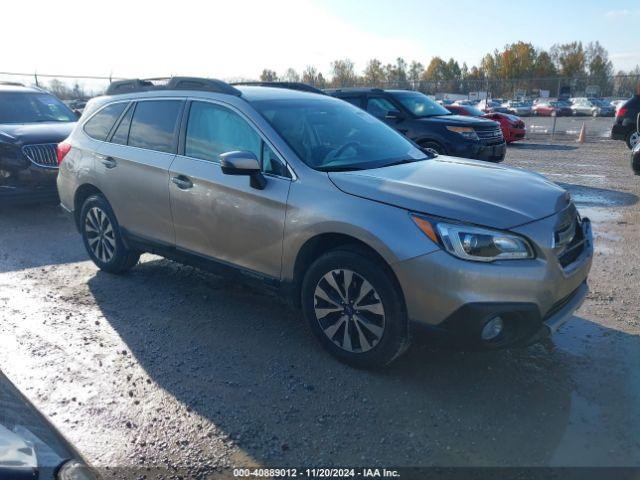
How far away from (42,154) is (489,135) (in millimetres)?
7684

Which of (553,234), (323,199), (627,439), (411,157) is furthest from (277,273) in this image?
(627,439)

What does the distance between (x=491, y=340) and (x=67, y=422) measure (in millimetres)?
2472

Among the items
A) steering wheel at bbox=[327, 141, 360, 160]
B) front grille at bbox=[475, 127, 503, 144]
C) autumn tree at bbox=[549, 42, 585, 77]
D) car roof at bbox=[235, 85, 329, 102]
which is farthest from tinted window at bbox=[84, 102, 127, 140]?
autumn tree at bbox=[549, 42, 585, 77]

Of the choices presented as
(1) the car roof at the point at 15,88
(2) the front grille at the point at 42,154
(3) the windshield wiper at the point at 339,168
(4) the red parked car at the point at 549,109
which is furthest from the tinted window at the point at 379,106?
(4) the red parked car at the point at 549,109

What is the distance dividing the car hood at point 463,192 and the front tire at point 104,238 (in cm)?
262

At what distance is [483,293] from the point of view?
308 cm

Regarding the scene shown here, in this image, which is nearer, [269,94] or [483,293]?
[483,293]

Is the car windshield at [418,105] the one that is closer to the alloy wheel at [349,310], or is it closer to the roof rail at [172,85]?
the roof rail at [172,85]

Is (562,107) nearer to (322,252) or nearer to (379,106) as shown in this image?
(379,106)

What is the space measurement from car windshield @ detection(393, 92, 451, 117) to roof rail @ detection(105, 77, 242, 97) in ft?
21.4

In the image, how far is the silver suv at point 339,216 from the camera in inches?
124

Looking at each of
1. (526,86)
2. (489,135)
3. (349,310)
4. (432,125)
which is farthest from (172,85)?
(526,86)

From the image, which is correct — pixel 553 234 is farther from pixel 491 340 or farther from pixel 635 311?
pixel 635 311

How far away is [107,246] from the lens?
215 inches
